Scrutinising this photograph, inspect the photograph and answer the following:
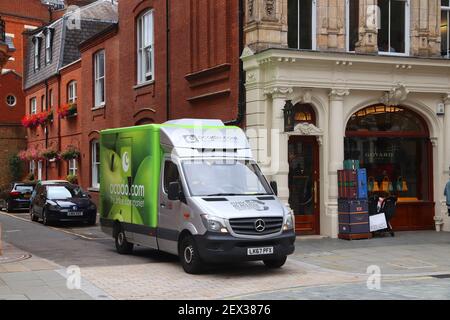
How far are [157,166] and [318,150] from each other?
576cm

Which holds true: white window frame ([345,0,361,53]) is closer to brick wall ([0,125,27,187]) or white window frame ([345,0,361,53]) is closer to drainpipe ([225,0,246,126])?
drainpipe ([225,0,246,126])

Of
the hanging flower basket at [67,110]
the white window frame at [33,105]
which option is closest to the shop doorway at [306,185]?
the hanging flower basket at [67,110]

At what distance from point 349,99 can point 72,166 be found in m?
18.1

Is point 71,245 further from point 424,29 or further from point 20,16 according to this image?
point 20,16

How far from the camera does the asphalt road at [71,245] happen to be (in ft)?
43.0

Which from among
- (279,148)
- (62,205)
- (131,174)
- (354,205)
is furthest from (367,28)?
(62,205)

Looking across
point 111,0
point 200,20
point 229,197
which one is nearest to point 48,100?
point 111,0

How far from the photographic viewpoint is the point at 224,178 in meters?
12.0

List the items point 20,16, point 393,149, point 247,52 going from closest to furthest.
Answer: point 247,52 → point 393,149 → point 20,16

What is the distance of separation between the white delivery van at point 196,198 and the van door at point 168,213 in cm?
2

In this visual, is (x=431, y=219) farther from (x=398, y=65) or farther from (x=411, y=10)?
(x=411, y=10)

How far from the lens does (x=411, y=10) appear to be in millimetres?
17797

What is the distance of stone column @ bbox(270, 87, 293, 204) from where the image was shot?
625 inches

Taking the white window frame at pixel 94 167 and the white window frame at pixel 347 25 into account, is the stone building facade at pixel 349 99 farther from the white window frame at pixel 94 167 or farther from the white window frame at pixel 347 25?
the white window frame at pixel 94 167
